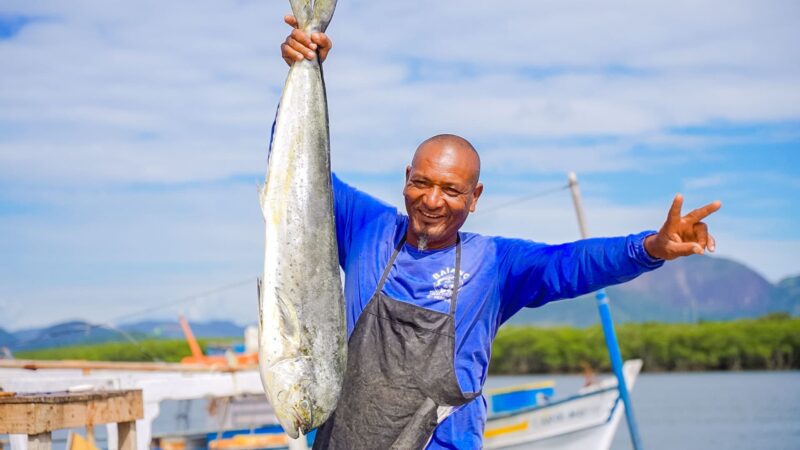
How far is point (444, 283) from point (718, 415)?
3799 centimetres

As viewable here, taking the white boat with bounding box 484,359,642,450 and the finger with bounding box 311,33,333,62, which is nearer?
the finger with bounding box 311,33,333,62

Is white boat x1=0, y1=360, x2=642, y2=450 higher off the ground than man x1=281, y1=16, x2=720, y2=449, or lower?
lower

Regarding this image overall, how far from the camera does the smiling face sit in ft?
14.0

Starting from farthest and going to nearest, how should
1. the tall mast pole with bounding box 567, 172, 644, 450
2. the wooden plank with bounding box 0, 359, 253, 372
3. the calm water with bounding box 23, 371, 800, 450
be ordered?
the calm water with bounding box 23, 371, 800, 450 < the tall mast pole with bounding box 567, 172, 644, 450 < the wooden plank with bounding box 0, 359, 253, 372

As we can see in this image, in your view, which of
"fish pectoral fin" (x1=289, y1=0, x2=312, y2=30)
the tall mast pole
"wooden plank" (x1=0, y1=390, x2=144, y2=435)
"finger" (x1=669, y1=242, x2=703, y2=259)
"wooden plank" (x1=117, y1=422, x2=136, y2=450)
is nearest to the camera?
"finger" (x1=669, y1=242, x2=703, y2=259)

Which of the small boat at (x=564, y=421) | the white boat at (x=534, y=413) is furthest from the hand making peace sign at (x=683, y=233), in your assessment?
the small boat at (x=564, y=421)

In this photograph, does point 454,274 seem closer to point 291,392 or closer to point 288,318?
point 288,318

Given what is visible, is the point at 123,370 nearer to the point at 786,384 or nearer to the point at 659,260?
the point at 659,260

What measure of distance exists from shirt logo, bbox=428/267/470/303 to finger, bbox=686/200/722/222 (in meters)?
0.95

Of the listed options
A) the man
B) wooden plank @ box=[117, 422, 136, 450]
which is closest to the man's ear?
the man

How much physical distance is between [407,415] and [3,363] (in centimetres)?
792

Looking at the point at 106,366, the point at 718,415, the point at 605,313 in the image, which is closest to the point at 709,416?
the point at 718,415

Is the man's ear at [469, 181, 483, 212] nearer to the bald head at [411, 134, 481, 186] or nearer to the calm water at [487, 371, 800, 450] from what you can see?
the bald head at [411, 134, 481, 186]

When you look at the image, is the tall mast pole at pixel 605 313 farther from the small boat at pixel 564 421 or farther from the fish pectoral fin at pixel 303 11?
the fish pectoral fin at pixel 303 11
